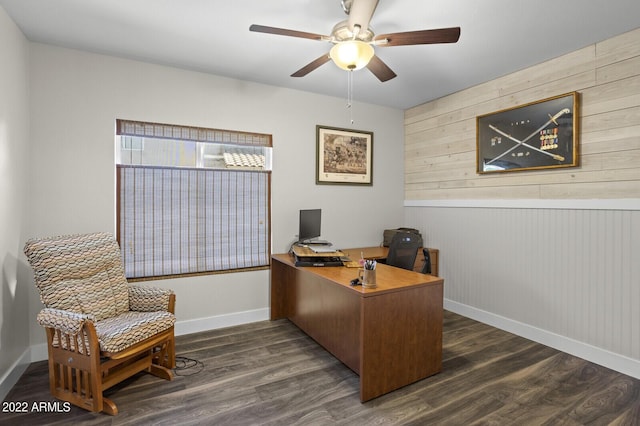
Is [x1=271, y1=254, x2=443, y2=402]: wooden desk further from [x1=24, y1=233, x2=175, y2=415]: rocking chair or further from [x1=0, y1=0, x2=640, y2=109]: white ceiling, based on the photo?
[x1=0, y1=0, x2=640, y2=109]: white ceiling

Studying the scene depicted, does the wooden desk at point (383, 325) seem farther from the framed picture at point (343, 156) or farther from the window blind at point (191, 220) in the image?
the framed picture at point (343, 156)

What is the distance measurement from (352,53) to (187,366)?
2.67 m

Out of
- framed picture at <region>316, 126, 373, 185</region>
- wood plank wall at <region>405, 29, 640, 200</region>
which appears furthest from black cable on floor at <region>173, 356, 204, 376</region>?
wood plank wall at <region>405, 29, 640, 200</region>

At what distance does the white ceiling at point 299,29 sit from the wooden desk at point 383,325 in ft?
6.30

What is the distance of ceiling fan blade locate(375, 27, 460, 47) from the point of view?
1886 mm

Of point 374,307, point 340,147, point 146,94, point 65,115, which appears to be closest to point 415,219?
point 340,147

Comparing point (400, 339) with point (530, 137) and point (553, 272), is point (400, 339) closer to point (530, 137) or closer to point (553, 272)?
point (553, 272)

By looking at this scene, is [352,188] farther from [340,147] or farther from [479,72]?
[479,72]

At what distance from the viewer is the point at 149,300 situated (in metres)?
2.58

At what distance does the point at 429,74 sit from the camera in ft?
11.0

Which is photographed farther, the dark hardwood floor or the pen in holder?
the pen in holder

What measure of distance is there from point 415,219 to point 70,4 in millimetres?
4102

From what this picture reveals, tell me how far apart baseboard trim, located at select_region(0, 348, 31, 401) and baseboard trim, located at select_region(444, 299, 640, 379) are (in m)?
4.20

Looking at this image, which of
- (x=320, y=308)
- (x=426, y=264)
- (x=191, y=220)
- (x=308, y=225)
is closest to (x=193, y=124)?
(x=191, y=220)
